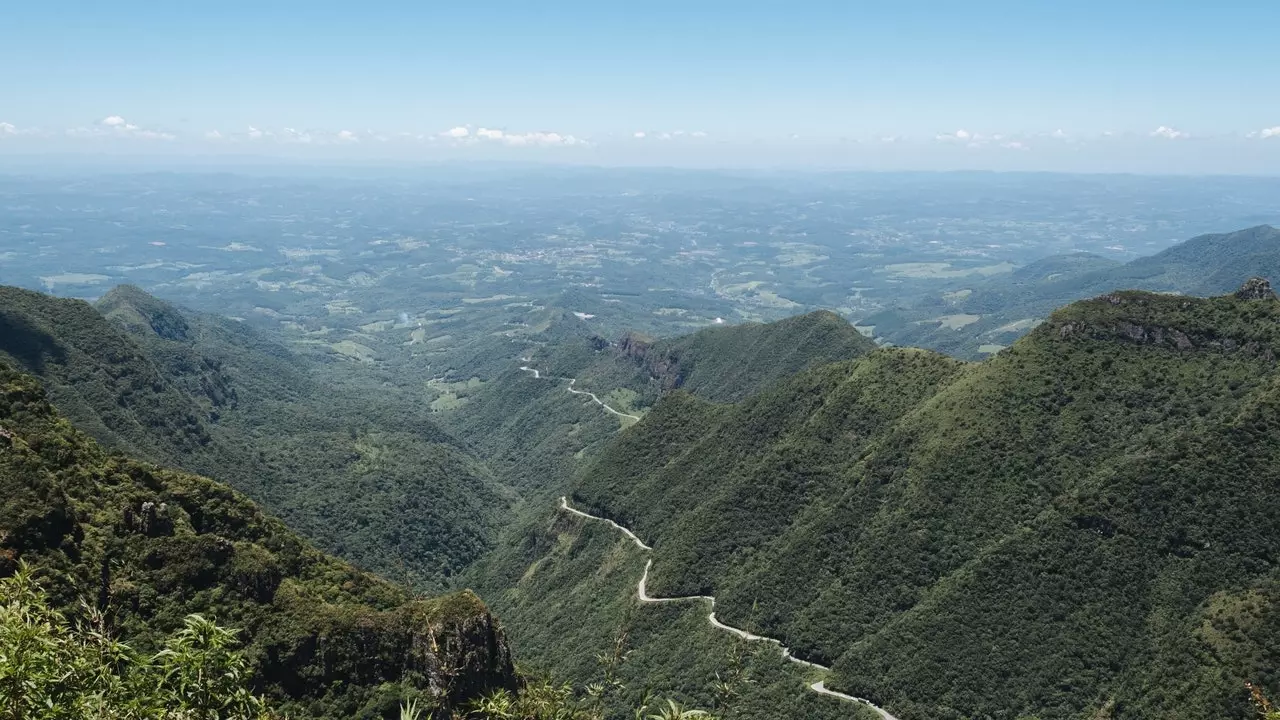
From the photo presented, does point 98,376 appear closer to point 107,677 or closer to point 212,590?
point 212,590

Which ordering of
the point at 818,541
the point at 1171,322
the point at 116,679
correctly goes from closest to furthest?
the point at 116,679, the point at 1171,322, the point at 818,541

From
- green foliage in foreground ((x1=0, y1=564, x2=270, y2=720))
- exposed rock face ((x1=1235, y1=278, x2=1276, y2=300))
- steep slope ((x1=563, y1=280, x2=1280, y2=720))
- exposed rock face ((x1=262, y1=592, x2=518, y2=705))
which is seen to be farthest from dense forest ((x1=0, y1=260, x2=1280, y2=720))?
green foliage in foreground ((x1=0, y1=564, x2=270, y2=720))

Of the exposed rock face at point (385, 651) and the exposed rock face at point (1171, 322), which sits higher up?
the exposed rock face at point (1171, 322)

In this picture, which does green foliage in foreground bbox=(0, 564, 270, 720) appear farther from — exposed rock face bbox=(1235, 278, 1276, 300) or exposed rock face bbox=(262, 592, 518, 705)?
exposed rock face bbox=(1235, 278, 1276, 300)

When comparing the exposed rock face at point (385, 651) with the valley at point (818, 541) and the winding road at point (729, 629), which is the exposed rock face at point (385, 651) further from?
the winding road at point (729, 629)

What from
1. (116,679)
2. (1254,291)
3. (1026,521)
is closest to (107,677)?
(116,679)

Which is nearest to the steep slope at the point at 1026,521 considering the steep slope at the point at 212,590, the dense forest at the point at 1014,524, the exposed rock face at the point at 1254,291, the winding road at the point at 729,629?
the dense forest at the point at 1014,524
